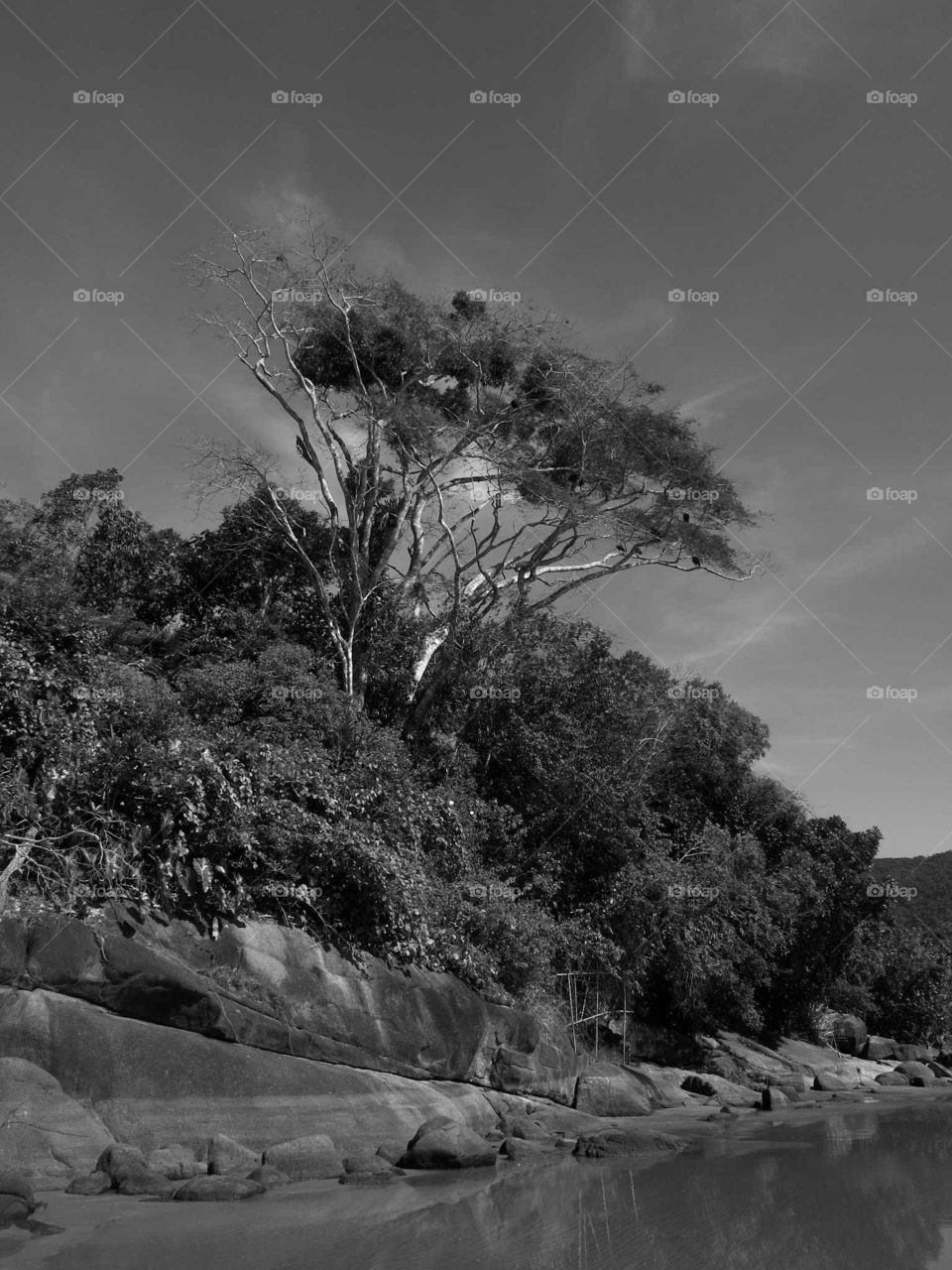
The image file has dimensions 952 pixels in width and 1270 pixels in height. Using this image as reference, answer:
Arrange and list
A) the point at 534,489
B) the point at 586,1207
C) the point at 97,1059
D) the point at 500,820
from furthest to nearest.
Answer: the point at 534,489 → the point at 500,820 → the point at 97,1059 → the point at 586,1207

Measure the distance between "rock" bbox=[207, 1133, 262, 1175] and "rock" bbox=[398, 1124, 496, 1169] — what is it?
1730 millimetres

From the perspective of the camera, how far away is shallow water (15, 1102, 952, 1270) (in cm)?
757

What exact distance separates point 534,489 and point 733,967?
1209 centimetres

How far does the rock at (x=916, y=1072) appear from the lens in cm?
2709

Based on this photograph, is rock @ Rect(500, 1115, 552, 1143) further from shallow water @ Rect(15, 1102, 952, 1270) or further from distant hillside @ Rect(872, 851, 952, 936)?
distant hillside @ Rect(872, 851, 952, 936)

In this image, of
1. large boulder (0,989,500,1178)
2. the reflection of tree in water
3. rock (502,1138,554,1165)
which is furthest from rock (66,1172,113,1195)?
rock (502,1138,554,1165)

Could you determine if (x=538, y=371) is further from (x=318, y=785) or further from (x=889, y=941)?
(x=889, y=941)

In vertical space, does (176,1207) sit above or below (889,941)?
below

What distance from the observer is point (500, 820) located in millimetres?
19141

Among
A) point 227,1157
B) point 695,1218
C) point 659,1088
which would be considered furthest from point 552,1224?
point 659,1088

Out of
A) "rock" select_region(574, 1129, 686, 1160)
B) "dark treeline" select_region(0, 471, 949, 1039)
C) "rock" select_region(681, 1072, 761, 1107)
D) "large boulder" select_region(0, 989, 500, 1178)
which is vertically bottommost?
"rock" select_region(681, 1072, 761, 1107)

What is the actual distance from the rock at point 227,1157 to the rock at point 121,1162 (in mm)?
762

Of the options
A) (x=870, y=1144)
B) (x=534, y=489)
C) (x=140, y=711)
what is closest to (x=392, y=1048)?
(x=140, y=711)

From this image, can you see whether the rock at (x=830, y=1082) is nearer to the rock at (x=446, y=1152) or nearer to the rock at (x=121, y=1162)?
the rock at (x=446, y=1152)
